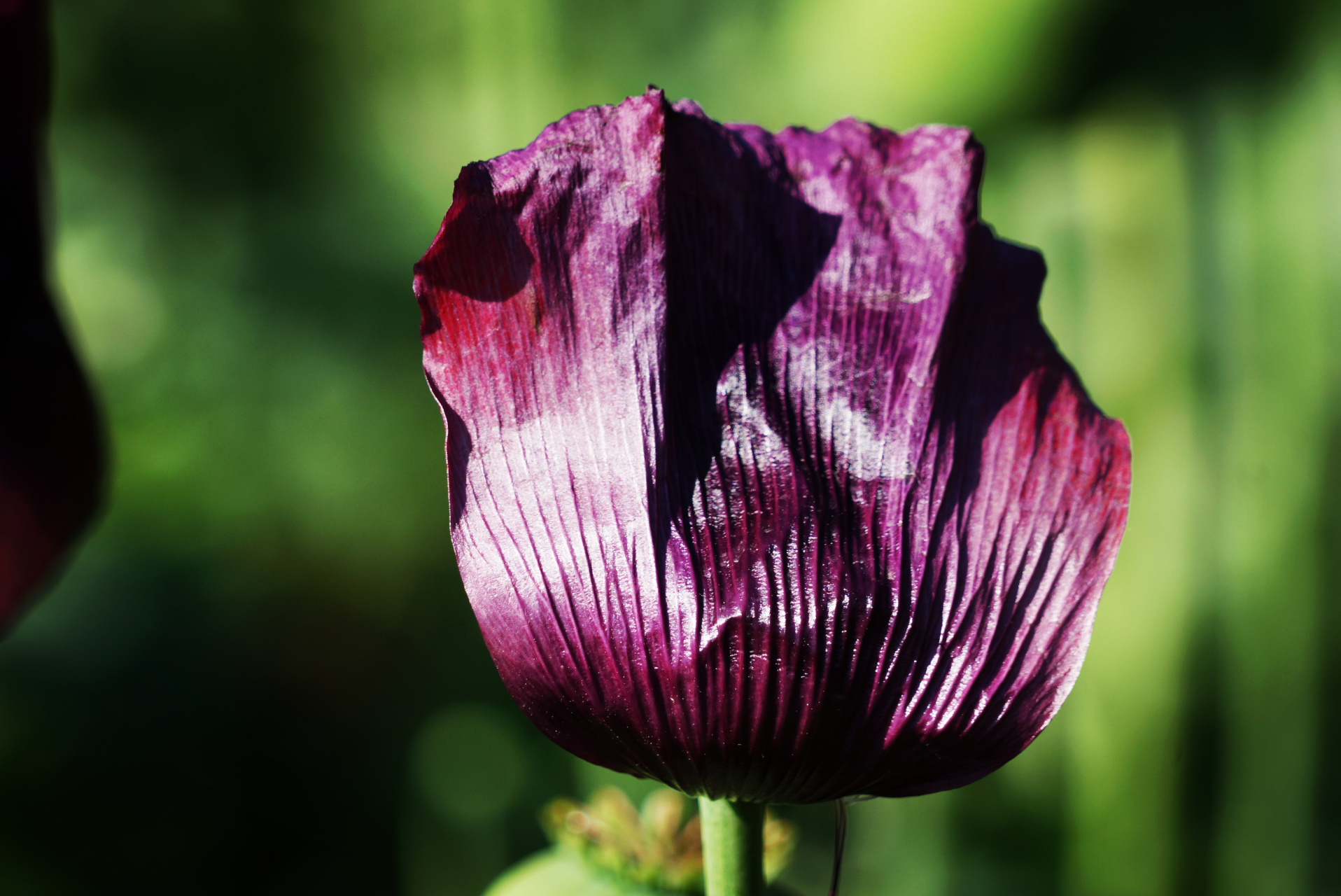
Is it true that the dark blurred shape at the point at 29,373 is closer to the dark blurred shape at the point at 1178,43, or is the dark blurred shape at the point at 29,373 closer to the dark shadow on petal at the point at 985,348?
the dark shadow on petal at the point at 985,348

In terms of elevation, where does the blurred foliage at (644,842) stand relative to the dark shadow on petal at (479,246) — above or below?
below

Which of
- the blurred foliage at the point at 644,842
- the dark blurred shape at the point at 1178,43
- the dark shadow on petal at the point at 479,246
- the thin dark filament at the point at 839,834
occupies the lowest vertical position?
the blurred foliage at the point at 644,842

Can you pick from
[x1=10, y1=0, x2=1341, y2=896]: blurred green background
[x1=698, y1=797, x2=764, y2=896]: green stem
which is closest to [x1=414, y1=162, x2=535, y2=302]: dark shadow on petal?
[x1=698, y1=797, x2=764, y2=896]: green stem

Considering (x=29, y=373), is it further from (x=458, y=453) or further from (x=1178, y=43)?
(x=1178, y=43)

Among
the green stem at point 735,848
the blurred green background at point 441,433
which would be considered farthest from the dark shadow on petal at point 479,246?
the blurred green background at point 441,433

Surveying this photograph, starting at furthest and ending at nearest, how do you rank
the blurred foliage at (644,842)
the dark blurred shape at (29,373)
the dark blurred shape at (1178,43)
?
the dark blurred shape at (1178,43) → the blurred foliage at (644,842) → the dark blurred shape at (29,373)

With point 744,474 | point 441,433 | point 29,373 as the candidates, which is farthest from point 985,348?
point 441,433

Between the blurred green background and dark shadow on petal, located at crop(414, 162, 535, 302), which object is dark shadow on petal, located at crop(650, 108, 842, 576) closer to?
dark shadow on petal, located at crop(414, 162, 535, 302)
